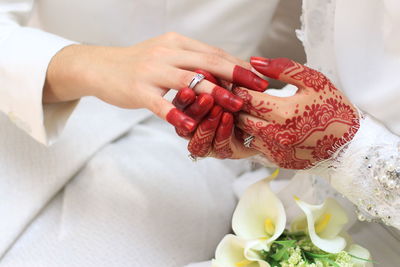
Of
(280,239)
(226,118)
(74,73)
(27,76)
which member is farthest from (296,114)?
(27,76)

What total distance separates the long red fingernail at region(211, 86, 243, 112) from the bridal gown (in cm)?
21

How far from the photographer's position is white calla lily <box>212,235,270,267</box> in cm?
68

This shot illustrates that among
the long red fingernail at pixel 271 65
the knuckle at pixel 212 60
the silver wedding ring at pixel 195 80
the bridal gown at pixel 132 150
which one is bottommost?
the bridal gown at pixel 132 150

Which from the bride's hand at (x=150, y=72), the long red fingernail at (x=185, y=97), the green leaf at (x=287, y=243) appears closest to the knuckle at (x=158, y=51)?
the bride's hand at (x=150, y=72)

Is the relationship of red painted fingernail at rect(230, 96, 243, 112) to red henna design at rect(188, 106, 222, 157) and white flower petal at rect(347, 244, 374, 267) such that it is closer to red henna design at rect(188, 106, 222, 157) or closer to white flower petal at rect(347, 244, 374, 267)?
red henna design at rect(188, 106, 222, 157)

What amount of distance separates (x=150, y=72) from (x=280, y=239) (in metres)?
0.33

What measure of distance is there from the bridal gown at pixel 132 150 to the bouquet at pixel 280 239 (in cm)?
7

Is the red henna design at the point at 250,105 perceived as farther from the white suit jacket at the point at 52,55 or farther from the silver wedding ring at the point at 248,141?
the white suit jacket at the point at 52,55

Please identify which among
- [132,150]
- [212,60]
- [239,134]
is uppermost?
[212,60]

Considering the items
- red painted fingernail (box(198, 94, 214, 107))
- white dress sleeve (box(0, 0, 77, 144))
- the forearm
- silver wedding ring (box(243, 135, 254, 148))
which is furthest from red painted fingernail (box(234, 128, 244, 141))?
white dress sleeve (box(0, 0, 77, 144))

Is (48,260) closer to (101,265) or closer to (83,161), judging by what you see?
(101,265)

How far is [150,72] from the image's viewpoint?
2.30ft

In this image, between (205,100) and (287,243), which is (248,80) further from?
(287,243)

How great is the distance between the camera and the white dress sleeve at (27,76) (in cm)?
86
